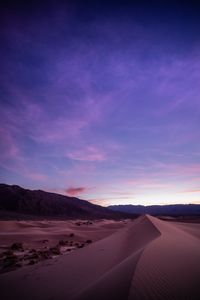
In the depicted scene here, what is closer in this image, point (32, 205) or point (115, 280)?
point (115, 280)

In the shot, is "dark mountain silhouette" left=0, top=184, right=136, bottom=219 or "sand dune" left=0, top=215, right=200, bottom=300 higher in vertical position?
"dark mountain silhouette" left=0, top=184, right=136, bottom=219

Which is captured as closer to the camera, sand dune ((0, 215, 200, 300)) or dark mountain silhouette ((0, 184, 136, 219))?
sand dune ((0, 215, 200, 300))

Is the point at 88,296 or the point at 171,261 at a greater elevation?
the point at 171,261

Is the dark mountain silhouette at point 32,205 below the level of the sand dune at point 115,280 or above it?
above

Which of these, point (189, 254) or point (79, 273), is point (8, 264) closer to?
point (79, 273)

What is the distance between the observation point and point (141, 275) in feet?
14.8

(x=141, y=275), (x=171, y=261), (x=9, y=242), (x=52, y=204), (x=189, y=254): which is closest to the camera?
(x=141, y=275)

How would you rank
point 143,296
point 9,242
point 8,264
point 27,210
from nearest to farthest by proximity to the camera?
point 143,296
point 8,264
point 9,242
point 27,210

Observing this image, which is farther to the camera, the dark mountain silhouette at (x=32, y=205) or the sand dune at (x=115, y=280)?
the dark mountain silhouette at (x=32, y=205)

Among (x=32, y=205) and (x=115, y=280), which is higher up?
(x=32, y=205)

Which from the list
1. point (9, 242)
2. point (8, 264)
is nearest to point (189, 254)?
point (8, 264)

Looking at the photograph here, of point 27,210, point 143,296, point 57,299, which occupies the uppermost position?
point 27,210

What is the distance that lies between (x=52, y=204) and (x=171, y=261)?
10910cm

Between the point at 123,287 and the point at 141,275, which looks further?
the point at 141,275
